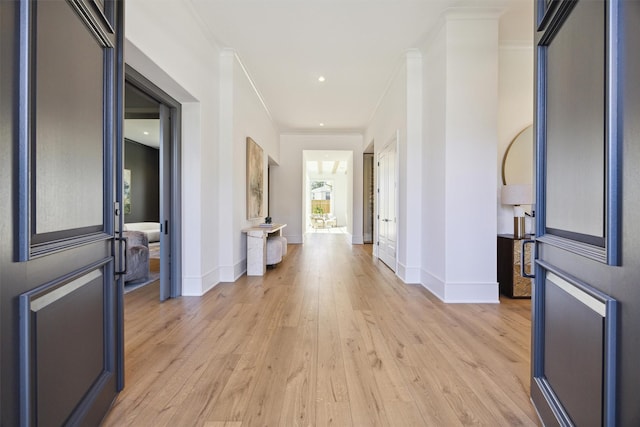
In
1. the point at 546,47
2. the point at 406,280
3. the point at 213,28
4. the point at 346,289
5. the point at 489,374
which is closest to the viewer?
the point at 546,47

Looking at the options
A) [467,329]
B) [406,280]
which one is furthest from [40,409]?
[406,280]

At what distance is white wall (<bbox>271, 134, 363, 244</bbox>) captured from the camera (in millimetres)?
9016

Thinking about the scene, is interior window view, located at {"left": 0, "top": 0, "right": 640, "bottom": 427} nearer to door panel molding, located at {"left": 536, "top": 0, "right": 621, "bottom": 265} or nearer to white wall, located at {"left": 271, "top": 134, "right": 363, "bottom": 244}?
door panel molding, located at {"left": 536, "top": 0, "right": 621, "bottom": 265}

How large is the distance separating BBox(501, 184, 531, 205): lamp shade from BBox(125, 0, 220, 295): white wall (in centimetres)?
364

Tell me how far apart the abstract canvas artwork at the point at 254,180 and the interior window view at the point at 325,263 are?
0.29ft

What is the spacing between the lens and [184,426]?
1.50m

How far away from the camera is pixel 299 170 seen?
29.5ft

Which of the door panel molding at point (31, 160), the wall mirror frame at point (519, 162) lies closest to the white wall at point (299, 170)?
the wall mirror frame at point (519, 162)

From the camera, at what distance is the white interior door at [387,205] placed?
5220 mm

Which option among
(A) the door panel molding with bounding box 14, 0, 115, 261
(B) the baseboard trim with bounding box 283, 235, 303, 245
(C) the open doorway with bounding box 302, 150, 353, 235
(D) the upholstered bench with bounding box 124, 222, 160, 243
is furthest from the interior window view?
(C) the open doorway with bounding box 302, 150, 353, 235

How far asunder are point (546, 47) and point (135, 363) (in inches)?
120

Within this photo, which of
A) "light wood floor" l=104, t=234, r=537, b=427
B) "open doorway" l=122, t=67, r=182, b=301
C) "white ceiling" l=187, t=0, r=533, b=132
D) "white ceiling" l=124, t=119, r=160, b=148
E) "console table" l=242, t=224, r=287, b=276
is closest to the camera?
"light wood floor" l=104, t=234, r=537, b=427

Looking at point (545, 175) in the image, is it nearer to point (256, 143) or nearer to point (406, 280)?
point (406, 280)

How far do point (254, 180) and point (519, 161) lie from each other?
4033mm
